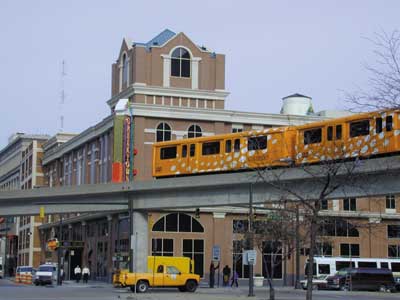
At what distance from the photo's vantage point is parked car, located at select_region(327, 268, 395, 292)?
5662 centimetres

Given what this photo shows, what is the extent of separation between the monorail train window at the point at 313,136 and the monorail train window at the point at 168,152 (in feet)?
40.8

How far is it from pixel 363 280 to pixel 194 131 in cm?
2260

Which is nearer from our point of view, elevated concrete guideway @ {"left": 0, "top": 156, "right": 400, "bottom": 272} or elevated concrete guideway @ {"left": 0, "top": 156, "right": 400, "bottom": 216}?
elevated concrete guideway @ {"left": 0, "top": 156, "right": 400, "bottom": 216}

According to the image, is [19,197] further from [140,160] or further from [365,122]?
[365,122]

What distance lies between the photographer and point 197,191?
5162 centimetres

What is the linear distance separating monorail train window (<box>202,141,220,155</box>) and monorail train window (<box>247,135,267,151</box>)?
2771mm

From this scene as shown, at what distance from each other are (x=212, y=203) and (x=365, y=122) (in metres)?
13.2

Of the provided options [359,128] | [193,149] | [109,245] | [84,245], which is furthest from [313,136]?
[84,245]

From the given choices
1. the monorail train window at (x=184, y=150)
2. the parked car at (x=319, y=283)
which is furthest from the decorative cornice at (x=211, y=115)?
the parked car at (x=319, y=283)

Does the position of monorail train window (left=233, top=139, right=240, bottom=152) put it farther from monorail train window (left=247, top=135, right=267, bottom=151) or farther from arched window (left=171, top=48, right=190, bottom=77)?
arched window (left=171, top=48, right=190, bottom=77)

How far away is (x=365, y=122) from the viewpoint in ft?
135

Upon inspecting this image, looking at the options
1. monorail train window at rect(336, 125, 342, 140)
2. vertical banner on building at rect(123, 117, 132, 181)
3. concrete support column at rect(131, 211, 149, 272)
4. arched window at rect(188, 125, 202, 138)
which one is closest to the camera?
monorail train window at rect(336, 125, 342, 140)

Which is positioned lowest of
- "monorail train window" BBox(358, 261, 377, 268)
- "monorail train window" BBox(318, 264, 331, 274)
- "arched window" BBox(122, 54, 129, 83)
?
"monorail train window" BBox(318, 264, 331, 274)

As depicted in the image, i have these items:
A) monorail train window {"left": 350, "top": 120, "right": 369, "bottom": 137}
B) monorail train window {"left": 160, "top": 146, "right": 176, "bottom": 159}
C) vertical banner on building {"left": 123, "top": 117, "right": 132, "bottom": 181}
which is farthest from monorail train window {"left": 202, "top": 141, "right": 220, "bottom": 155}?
vertical banner on building {"left": 123, "top": 117, "right": 132, "bottom": 181}
